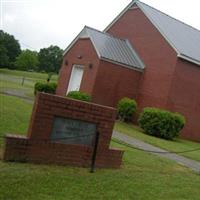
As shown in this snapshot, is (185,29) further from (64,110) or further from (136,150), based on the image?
(64,110)

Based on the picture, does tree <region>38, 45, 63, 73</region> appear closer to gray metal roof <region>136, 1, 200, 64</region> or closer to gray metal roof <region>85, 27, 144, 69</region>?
gray metal roof <region>136, 1, 200, 64</region>

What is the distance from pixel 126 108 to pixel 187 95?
366 cm

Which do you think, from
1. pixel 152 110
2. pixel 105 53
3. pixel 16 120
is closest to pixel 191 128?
pixel 152 110

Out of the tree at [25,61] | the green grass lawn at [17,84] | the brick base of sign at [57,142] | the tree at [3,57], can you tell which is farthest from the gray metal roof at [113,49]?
the tree at [25,61]

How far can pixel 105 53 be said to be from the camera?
22797 mm

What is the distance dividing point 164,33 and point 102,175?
16.5 metres

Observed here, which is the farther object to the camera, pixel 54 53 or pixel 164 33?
pixel 54 53

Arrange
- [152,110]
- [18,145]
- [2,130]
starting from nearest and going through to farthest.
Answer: [18,145]
[2,130]
[152,110]

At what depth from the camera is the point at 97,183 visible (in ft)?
24.6

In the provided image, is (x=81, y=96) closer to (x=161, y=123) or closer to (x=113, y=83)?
(x=113, y=83)

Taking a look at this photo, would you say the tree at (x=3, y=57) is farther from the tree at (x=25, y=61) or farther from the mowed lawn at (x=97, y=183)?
the mowed lawn at (x=97, y=183)

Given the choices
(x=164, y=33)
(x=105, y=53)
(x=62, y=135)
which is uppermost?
(x=164, y=33)

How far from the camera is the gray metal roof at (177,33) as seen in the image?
23.0m

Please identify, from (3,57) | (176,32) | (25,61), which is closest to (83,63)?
(176,32)
